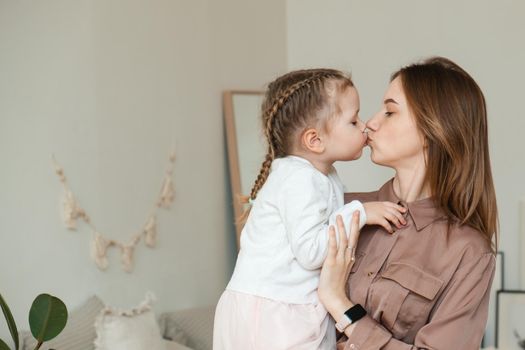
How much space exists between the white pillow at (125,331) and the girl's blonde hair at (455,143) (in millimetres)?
1768

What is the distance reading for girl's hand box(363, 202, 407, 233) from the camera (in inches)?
78.0

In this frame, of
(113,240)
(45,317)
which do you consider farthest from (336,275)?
(113,240)

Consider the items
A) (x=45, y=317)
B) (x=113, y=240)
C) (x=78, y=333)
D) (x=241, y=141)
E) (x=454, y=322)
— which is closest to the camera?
(x=454, y=322)

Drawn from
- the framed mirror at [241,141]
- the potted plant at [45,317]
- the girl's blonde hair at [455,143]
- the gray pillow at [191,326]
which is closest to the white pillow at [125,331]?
the gray pillow at [191,326]

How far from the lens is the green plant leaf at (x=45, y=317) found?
2488 millimetres

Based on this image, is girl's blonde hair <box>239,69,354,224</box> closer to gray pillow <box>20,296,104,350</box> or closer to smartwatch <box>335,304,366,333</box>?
smartwatch <box>335,304,366,333</box>

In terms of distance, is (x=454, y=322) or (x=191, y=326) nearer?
(x=454, y=322)

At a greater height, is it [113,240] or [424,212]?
[424,212]

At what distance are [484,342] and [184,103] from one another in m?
1.99

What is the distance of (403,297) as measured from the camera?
1.94m

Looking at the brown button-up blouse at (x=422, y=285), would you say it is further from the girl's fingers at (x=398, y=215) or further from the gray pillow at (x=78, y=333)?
the gray pillow at (x=78, y=333)

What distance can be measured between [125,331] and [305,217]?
164 centimetres

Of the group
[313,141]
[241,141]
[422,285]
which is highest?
[313,141]

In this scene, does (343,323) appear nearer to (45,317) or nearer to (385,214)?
(385,214)
